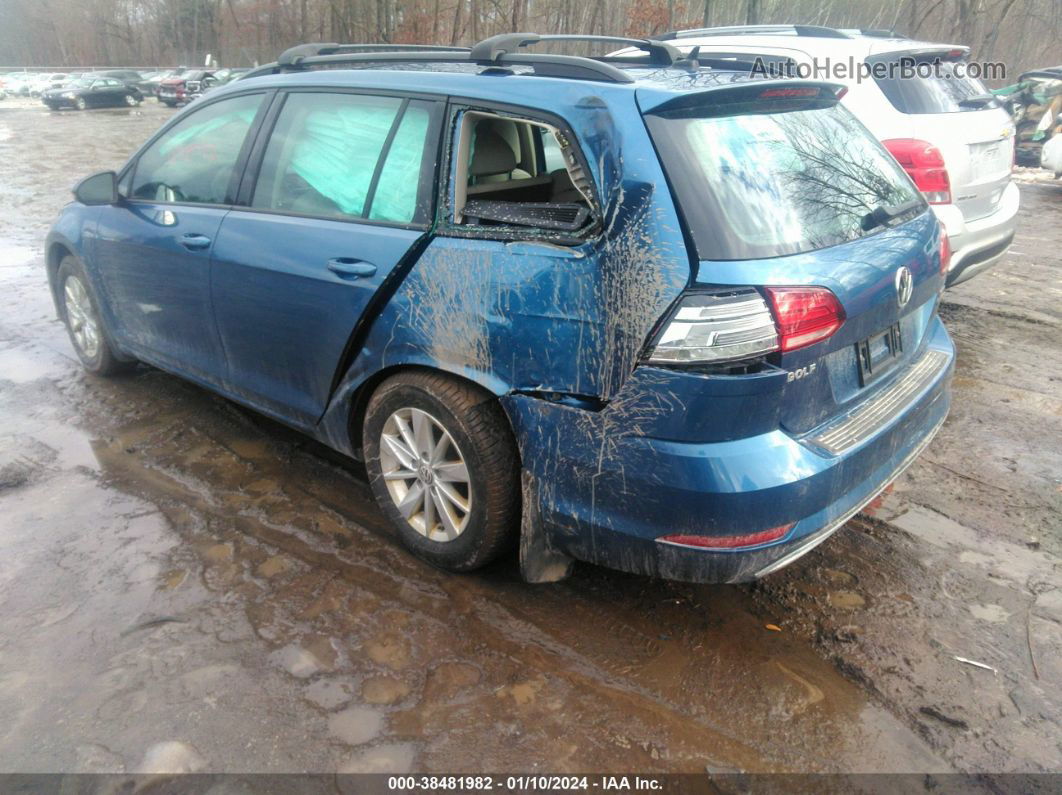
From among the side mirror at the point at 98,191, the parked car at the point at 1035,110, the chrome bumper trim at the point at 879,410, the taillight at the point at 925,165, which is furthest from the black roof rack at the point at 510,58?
the parked car at the point at 1035,110

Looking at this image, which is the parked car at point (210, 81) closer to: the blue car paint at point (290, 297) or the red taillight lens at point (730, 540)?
the blue car paint at point (290, 297)

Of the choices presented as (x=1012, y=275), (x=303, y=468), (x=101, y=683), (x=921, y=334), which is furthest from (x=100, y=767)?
(x=1012, y=275)

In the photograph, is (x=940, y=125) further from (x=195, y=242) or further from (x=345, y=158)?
(x=195, y=242)

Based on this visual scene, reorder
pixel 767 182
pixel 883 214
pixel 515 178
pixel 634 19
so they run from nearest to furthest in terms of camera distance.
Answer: pixel 767 182 < pixel 883 214 < pixel 515 178 < pixel 634 19

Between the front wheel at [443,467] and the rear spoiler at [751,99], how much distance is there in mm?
1108

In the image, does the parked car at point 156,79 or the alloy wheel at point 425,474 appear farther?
the parked car at point 156,79

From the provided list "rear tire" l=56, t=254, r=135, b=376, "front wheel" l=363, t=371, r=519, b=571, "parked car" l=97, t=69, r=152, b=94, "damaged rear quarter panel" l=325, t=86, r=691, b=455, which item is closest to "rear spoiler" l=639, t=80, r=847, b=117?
"damaged rear quarter panel" l=325, t=86, r=691, b=455

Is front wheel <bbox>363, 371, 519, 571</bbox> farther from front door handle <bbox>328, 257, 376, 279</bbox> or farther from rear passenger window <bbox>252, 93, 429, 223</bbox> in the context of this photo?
rear passenger window <bbox>252, 93, 429, 223</bbox>

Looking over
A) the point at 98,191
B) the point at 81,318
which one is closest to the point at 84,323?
the point at 81,318

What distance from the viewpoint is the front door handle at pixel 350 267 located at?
9.75ft

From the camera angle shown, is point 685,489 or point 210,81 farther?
point 210,81

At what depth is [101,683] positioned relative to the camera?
2.55 meters

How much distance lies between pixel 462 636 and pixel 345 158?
1.89m

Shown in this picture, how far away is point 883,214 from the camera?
9.42 feet
